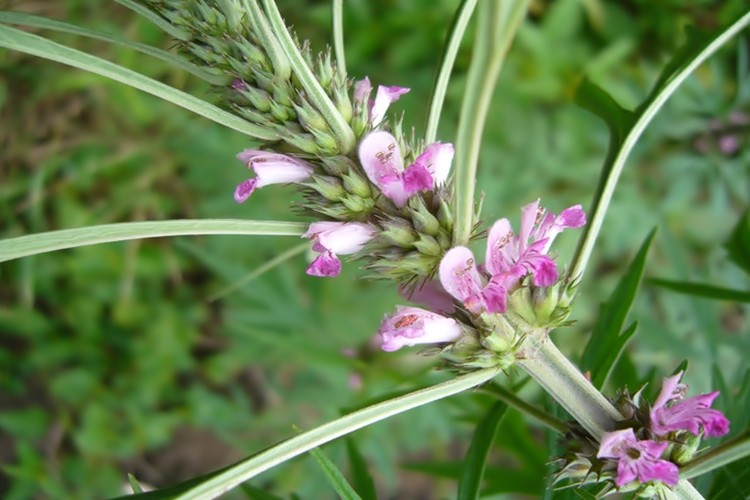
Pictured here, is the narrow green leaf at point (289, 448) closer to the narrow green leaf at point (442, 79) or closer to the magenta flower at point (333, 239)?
the magenta flower at point (333, 239)

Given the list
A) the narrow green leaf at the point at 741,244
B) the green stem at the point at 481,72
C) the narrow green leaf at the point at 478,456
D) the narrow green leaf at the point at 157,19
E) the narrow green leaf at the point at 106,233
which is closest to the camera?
the green stem at the point at 481,72

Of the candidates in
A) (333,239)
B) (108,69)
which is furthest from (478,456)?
(108,69)

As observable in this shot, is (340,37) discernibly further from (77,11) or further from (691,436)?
(77,11)

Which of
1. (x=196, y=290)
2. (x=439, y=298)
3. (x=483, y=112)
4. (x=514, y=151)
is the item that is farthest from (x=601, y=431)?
(x=196, y=290)

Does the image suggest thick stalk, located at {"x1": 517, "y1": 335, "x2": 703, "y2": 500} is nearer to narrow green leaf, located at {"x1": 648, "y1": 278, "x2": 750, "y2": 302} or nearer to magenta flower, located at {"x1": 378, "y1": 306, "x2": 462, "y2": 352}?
magenta flower, located at {"x1": 378, "y1": 306, "x2": 462, "y2": 352}

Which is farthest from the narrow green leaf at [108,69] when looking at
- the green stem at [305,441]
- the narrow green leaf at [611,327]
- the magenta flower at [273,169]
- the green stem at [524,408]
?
the narrow green leaf at [611,327]

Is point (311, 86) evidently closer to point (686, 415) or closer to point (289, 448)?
point (289, 448)
